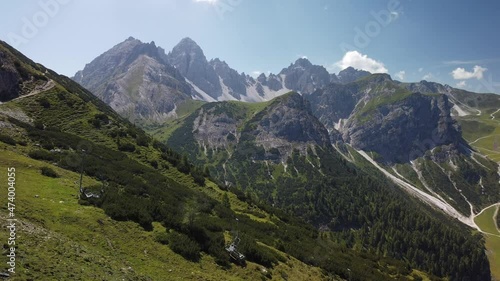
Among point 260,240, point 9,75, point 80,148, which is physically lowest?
point 260,240

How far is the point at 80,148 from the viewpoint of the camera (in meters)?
65.6

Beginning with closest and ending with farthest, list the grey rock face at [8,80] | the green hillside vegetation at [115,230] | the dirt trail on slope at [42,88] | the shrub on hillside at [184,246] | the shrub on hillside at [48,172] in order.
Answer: the green hillside vegetation at [115,230] < the shrub on hillside at [184,246] < the shrub on hillside at [48,172] < the grey rock face at [8,80] < the dirt trail on slope at [42,88]

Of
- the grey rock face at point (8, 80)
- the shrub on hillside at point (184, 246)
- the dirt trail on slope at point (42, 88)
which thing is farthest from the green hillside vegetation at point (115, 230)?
the dirt trail on slope at point (42, 88)

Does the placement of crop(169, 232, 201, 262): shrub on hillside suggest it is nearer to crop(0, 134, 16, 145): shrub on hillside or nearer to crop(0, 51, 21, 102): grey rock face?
crop(0, 134, 16, 145): shrub on hillside

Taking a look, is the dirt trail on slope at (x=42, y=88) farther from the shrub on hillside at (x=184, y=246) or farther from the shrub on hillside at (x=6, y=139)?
the shrub on hillside at (x=184, y=246)

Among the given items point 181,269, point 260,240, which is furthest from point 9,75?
point 181,269

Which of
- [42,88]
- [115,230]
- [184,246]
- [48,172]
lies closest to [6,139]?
[48,172]

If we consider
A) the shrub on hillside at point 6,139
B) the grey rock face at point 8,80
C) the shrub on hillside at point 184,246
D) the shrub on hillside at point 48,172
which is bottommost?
the shrub on hillside at point 184,246

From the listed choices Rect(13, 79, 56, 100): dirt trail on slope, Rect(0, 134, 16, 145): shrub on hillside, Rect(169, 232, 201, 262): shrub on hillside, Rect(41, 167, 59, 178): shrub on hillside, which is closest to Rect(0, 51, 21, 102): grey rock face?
Rect(13, 79, 56, 100): dirt trail on slope

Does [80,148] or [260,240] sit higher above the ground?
[80,148]

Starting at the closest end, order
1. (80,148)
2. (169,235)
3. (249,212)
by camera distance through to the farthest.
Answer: (169,235) < (80,148) < (249,212)

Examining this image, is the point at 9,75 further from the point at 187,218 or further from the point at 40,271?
the point at 40,271

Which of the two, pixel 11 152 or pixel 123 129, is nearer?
pixel 11 152

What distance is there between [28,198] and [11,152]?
21.8 m
